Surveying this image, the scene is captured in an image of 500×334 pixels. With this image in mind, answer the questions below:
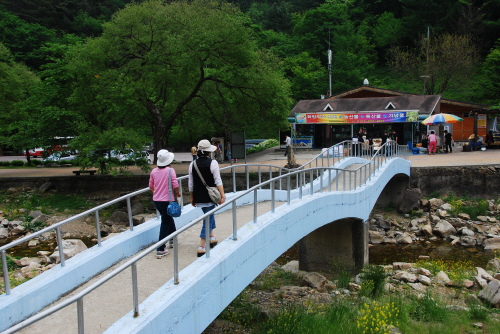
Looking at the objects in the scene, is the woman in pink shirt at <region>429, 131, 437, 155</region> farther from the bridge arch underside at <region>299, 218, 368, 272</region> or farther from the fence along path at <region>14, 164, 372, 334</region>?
the fence along path at <region>14, 164, 372, 334</region>

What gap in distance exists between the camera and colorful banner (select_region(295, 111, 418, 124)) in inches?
1340

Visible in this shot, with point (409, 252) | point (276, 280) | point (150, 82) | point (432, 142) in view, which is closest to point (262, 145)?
point (432, 142)

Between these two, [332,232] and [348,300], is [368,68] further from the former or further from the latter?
[348,300]

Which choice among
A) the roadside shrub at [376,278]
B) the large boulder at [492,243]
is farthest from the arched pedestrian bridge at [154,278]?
the large boulder at [492,243]

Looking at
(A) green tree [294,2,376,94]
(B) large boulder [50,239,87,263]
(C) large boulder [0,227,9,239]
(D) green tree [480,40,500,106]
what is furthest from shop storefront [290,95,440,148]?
(B) large boulder [50,239,87,263]

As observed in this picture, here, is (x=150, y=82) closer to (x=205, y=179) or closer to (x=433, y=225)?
(x=433, y=225)

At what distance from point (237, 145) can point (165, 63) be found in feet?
18.2

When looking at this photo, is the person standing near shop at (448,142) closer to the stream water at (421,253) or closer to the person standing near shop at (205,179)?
the stream water at (421,253)

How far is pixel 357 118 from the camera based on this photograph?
117 ft

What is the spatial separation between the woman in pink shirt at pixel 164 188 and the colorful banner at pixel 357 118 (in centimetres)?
2943

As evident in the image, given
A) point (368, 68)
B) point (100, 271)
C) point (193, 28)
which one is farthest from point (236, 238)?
point (368, 68)

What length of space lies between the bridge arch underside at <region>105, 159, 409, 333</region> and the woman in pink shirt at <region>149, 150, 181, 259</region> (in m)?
1.12

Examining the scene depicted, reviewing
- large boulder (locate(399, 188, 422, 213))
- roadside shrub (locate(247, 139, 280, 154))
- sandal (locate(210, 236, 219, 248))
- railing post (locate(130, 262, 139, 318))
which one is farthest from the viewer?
roadside shrub (locate(247, 139, 280, 154))

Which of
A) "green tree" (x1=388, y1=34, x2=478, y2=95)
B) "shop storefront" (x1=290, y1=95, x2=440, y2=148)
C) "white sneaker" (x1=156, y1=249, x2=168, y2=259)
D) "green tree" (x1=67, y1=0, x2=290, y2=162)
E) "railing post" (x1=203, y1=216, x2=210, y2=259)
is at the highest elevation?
"green tree" (x1=388, y1=34, x2=478, y2=95)
